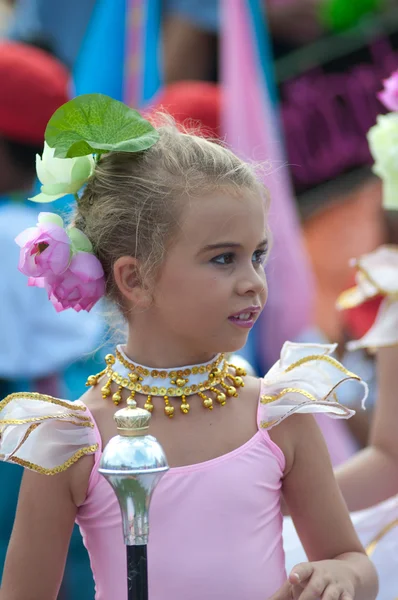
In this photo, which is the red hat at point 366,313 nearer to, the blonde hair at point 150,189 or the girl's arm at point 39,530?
the blonde hair at point 150,189

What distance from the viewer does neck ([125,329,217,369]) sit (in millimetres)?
1619

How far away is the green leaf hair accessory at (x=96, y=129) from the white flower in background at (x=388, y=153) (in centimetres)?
84

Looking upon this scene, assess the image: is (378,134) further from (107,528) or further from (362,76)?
(362,76)

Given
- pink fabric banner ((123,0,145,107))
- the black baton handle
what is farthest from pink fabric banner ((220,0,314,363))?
the black baton handle

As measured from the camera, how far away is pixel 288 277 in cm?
395

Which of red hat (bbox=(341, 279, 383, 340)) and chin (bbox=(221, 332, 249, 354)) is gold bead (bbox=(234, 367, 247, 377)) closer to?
chin (bbox=(221, 332, 249, 354))

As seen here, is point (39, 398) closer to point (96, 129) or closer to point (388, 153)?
point (96, 129)

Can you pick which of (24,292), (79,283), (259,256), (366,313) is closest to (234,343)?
(259,256)

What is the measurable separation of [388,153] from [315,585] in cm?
115

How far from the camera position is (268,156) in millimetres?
3928

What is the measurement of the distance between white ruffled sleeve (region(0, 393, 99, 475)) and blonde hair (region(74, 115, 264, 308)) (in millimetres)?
223

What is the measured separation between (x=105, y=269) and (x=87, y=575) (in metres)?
1.68

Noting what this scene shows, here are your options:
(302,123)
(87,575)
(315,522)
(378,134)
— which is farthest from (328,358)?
(302,123)

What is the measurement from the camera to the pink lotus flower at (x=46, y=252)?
1586 mm
